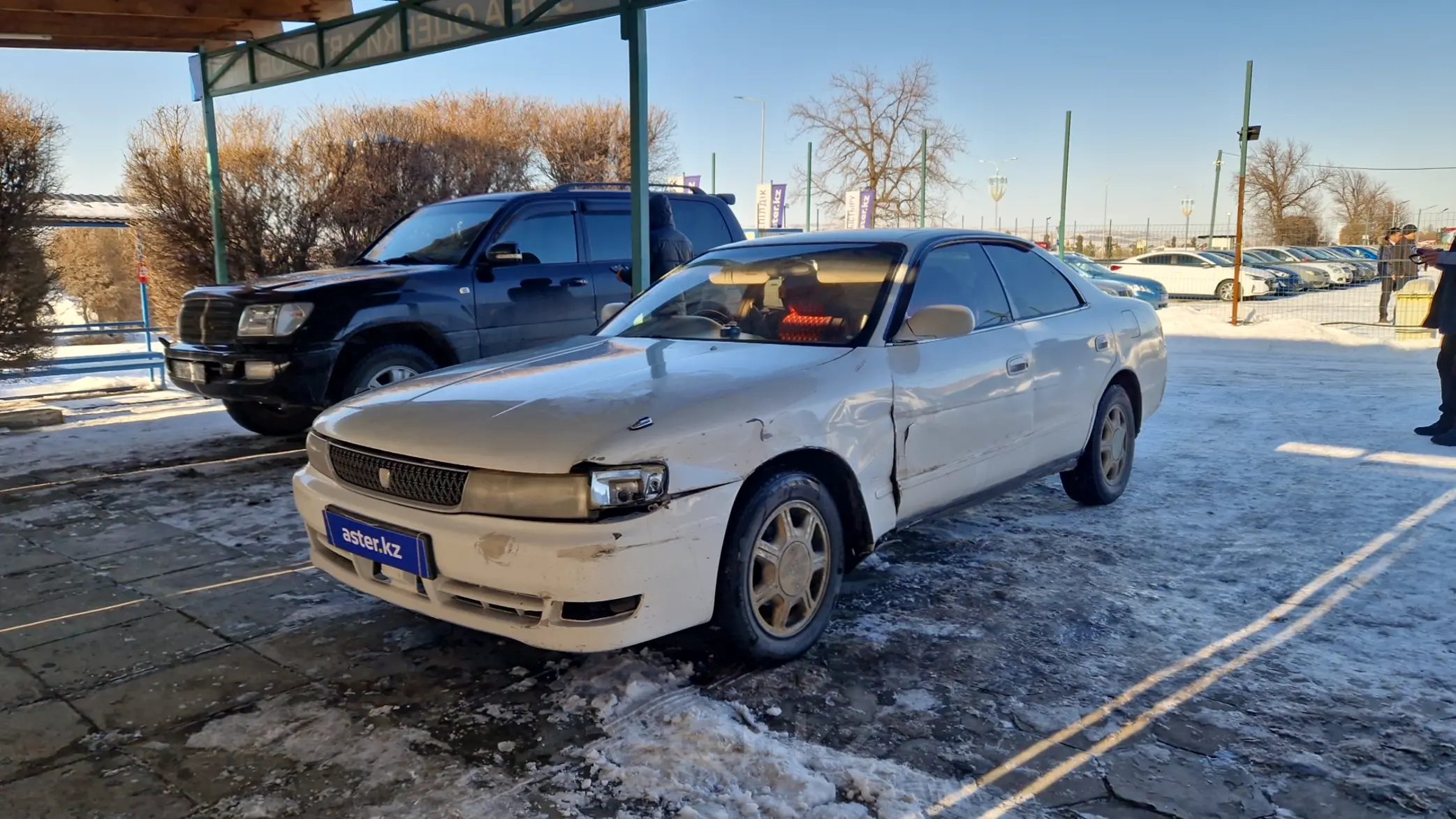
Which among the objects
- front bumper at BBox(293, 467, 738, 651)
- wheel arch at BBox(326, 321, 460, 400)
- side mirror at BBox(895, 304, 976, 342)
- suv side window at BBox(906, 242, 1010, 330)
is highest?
suv side window at BBox(906, 242, 1010, 330)

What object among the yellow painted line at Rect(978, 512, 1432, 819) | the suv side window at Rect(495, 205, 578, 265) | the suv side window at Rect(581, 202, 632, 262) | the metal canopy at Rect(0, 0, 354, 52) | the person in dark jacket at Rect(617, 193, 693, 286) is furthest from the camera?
the metal canopy at Rect(0, 0, 354, 52)

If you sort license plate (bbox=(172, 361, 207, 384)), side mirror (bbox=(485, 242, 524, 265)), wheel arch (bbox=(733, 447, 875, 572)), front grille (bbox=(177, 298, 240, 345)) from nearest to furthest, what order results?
1. wheel arch (bbox=(733, 447, 875, 572))
2. front grille (bbox=(177, 298, 240, 345))
3. license plate (bbox=(172, 361, 207, 384))
4. side mirror (bbox=(485, 242, 524, 265))

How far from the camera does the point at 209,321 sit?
6.65 meters

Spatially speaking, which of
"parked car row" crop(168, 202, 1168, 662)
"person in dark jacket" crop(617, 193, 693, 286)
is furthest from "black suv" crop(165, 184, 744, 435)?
"parked car row" crop(168, 202, 1168, 662)

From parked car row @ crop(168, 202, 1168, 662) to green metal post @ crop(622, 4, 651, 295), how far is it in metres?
2.45

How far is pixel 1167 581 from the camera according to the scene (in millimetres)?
4207

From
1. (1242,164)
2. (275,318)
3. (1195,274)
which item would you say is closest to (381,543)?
(275,318)

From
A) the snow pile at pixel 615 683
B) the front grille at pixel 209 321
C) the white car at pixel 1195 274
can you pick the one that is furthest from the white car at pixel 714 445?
the white car at pixel 1195 274

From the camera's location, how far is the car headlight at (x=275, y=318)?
6.30 m

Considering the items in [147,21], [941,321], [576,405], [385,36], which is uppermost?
[147,21]

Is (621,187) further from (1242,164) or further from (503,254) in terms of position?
(1242,164)

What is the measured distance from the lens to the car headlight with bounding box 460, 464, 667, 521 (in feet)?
9.21

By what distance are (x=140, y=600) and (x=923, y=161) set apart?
99.1 feet

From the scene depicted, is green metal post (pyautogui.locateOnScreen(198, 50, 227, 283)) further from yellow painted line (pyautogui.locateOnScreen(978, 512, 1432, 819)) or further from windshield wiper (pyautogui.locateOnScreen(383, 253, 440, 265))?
yellow painted line (pyautogui.locateOnScreen(978, 512, 1432, 819))
